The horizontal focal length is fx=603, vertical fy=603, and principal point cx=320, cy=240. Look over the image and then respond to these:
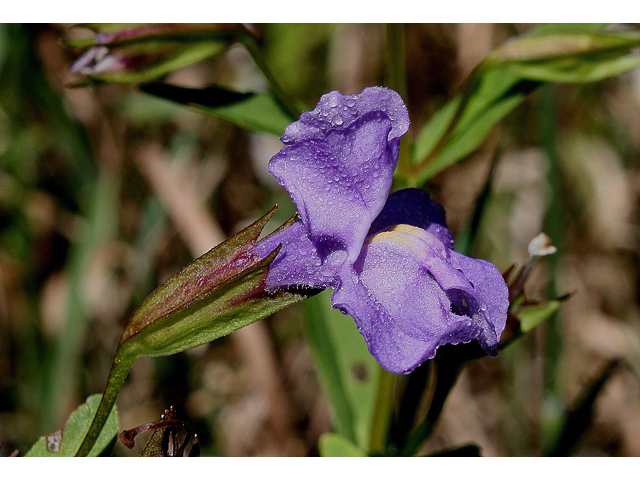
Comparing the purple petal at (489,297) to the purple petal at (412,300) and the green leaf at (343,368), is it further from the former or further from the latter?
the green leaf at (343,368)

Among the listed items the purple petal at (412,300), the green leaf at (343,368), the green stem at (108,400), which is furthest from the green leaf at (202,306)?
the green leaf at (343,368)

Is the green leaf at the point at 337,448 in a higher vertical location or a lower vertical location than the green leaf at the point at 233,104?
lower

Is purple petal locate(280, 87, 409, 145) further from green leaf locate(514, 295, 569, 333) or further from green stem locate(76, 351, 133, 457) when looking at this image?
green leaf locate(514, 295, 569, 333)

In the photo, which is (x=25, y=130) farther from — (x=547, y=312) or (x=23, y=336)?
(x=547, y=312)

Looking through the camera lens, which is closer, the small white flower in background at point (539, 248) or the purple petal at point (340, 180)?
the purple petal at point (340, 180)

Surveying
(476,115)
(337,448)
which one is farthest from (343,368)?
(476,115)

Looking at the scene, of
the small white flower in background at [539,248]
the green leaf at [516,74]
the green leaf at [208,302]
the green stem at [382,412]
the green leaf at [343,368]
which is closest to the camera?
the green leaf at [208,302]

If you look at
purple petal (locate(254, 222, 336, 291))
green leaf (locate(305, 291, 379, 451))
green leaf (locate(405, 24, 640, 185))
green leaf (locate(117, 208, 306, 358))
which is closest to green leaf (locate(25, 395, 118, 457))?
green leaf (locate(117, 208, 306, 358))
